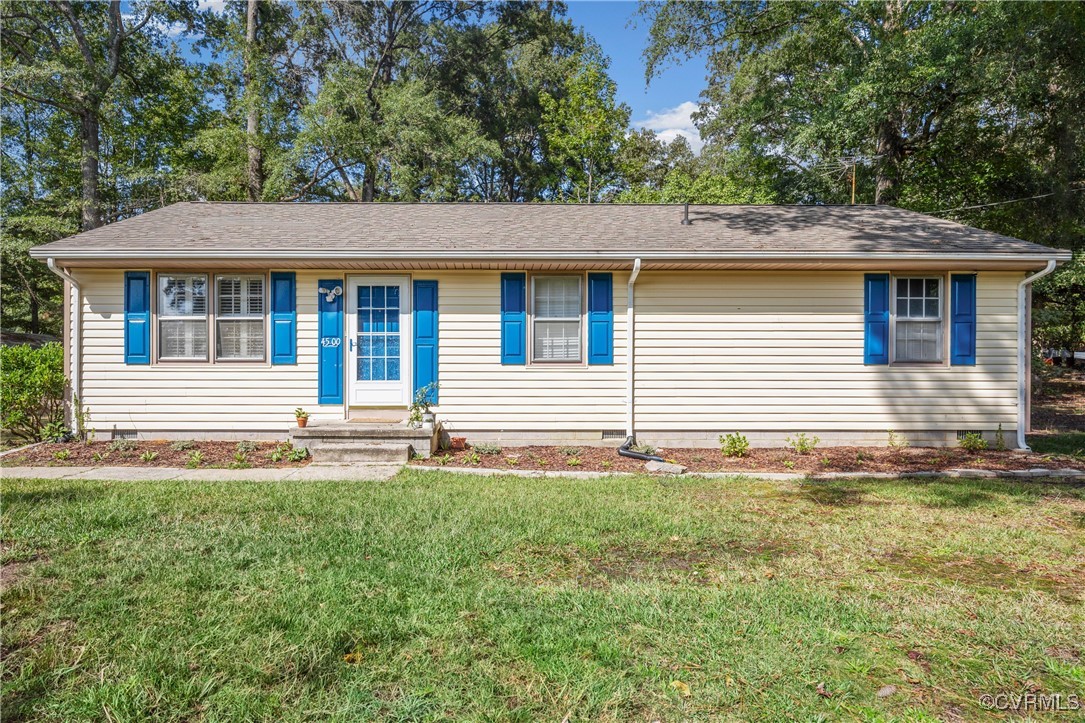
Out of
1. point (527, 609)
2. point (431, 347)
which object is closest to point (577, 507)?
point (527, 609)

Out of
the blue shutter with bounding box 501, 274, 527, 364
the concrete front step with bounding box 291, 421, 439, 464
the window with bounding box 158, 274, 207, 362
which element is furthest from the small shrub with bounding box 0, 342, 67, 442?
the blue shutter with bounding box 501, 274, 527, 364

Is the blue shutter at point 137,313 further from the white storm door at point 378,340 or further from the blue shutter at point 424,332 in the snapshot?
the blue shutter at point 424,332

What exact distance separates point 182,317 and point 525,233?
16.1ft

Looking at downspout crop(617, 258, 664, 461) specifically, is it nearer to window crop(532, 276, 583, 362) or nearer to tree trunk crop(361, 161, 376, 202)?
window crop(532, 276, 583, 362)

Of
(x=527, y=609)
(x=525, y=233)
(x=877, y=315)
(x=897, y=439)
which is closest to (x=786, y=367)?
(x=877, y=315)

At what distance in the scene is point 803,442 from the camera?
7.45 meters

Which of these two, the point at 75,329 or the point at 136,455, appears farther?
the point at 75,329

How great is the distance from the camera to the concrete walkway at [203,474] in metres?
5.70

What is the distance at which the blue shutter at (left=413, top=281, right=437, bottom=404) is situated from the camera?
24.9 feet

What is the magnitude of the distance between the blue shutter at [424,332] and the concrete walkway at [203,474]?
1632 millimetres

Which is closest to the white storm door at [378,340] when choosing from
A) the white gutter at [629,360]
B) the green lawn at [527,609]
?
the green lawn at [527,609]

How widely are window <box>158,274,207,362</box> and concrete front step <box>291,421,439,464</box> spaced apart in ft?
7.01

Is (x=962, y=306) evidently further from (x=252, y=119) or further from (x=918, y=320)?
(x=252, y=119)

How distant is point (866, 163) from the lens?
549 inches
